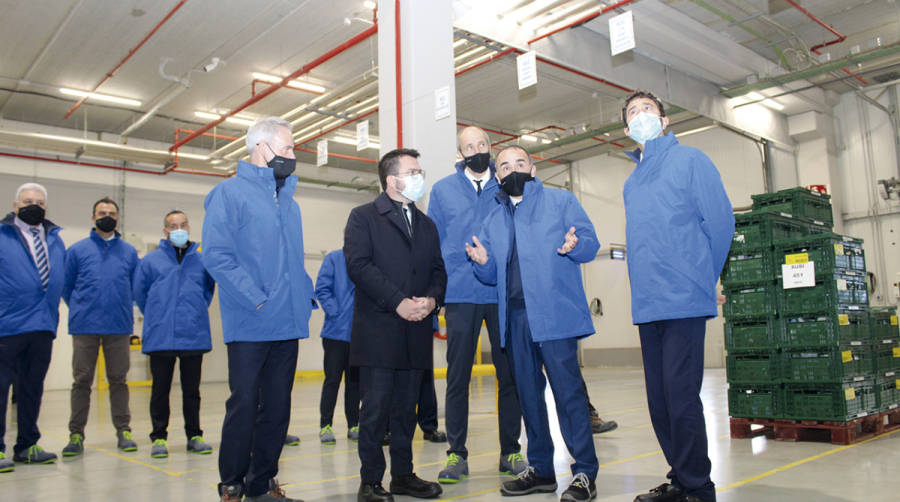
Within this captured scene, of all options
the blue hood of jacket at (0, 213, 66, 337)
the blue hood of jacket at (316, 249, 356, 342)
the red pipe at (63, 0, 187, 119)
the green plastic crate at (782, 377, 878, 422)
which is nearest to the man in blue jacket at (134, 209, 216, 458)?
the blue hood of jacket at (0, 213, 66, 337)

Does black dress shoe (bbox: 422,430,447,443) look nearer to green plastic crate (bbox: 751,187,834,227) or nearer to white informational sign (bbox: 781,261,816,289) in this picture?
white informational sign (bbox: 781,261,816,289)

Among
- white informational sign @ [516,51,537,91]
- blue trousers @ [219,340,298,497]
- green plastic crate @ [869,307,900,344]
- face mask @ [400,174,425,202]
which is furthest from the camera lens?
white informational sign @ [516,51,537,91]

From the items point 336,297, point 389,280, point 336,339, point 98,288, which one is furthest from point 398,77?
point 389,280

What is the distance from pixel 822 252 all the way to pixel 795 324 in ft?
1.80

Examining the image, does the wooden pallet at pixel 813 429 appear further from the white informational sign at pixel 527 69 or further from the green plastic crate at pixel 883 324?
the white informational sign at pixel 527 69

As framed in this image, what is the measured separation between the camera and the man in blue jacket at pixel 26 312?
4352mm

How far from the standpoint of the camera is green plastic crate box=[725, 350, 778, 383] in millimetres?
4793

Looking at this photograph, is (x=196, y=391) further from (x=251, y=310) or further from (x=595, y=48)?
(x=595, y=48)

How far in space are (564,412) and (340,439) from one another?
9.35ft

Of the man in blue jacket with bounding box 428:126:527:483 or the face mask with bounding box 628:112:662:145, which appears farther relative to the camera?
the man in blue jacket with bounding box 428:126:527:483

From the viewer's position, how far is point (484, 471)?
3.87 meters

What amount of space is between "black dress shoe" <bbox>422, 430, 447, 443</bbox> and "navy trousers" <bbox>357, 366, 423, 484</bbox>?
1.84m

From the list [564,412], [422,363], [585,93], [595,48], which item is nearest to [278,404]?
[422,363]

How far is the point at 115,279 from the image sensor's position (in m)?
5.13
